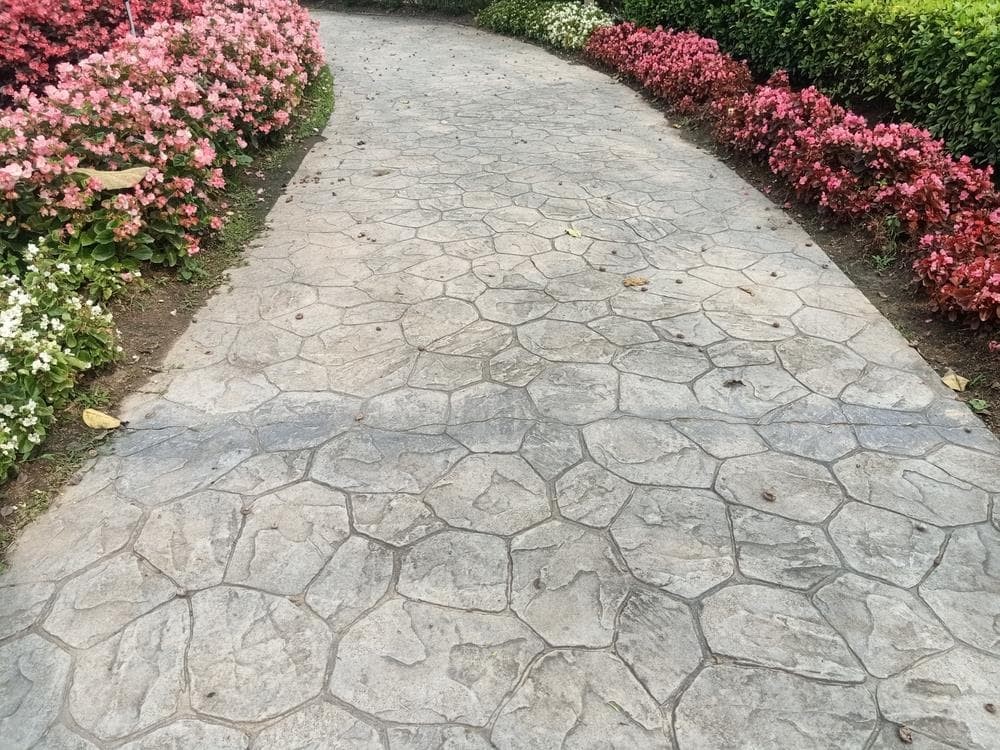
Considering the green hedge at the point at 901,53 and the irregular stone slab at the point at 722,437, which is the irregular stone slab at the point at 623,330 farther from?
the green hedge at the point at 901,53

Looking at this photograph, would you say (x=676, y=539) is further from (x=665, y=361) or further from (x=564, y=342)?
(x=564, y=342)

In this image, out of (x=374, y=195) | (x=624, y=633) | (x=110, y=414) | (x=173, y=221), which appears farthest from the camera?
(x=374, y=195)

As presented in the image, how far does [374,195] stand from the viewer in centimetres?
639

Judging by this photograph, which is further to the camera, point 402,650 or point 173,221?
point 173,221

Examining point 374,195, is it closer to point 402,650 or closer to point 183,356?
point 183,356

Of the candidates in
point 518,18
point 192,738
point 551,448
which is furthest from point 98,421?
point 518,18

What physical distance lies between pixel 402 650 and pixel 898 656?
1757 millimetres

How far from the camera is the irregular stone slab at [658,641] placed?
235cm

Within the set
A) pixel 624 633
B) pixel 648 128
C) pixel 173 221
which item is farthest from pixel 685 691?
pixel 648 128

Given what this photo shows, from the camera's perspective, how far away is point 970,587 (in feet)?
8.67

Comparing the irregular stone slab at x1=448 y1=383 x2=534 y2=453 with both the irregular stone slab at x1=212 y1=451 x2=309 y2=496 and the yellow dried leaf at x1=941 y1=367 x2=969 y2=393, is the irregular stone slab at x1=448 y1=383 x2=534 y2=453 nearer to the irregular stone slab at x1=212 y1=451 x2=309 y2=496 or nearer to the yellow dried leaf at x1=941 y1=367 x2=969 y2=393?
the irregular stone slab at x1=212 y1=451 x2=309 y2=496

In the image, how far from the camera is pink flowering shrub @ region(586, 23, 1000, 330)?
4.16 meters

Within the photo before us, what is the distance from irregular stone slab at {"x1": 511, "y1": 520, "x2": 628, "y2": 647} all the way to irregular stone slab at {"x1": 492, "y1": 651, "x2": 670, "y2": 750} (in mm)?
102

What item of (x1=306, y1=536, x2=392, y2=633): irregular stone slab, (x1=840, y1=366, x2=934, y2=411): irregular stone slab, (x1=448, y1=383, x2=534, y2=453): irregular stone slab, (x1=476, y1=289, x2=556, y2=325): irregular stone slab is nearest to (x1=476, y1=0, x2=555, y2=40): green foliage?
(x1=476, y1=289, x2=556, y2=325): irregular stone slab
